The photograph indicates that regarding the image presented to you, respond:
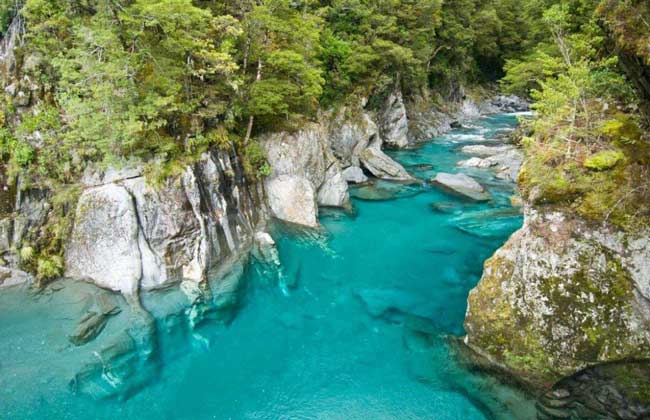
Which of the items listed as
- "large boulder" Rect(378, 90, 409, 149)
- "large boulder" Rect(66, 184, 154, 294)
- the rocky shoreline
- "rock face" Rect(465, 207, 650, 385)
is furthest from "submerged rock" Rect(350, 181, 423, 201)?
"large boulder" Rect(66, 184, 154, 294)

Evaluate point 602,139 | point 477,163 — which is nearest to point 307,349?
point 602,139

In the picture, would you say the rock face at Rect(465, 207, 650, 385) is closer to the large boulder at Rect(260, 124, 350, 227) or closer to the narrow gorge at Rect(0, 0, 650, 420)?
the narrow gorge at Rect(0, 0, 650, 420)

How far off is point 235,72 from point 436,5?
71.2 ft

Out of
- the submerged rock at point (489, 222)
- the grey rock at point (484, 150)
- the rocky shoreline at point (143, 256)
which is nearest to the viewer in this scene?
the rocky shoreline at point (143, 256)

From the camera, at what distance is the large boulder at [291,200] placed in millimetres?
16297

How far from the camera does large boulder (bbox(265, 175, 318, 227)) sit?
1630cm

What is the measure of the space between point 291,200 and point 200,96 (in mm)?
5896

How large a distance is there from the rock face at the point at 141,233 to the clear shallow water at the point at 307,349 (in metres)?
1.01

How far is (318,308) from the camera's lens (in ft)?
38.4

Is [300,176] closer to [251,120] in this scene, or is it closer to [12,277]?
[251,120]

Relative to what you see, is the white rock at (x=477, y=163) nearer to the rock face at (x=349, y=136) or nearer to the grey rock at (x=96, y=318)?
the rock face at (x=349, y=136)

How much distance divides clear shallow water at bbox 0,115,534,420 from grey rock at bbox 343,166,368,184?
7.22m

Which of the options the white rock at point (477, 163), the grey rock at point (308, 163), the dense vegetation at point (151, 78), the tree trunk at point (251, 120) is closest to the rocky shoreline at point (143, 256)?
the dense vegetation at point (151, 78)

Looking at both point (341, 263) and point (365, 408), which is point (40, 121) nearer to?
point (341, 263)
